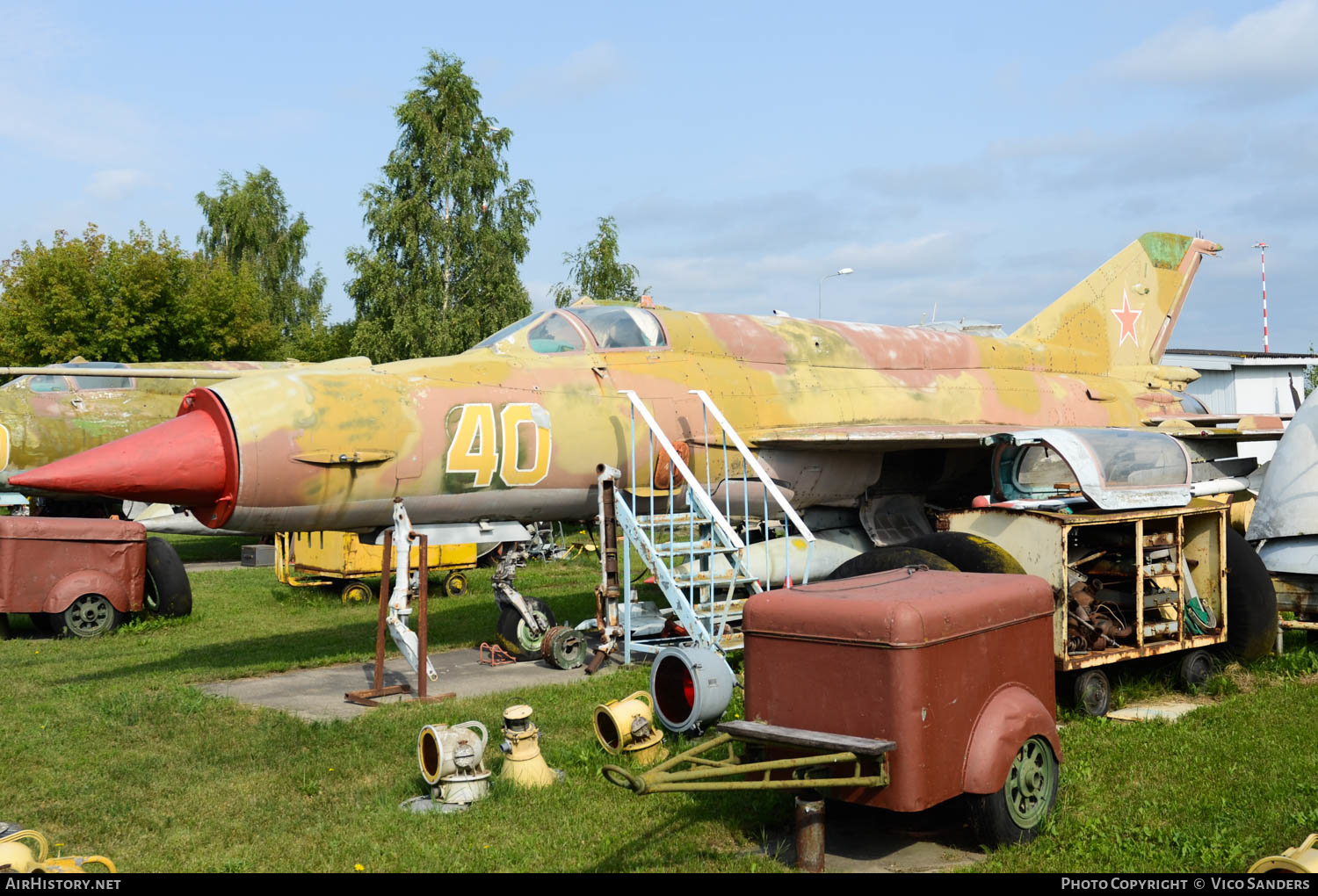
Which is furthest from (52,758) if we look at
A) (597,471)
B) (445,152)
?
(445,152)

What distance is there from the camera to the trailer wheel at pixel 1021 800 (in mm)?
4930

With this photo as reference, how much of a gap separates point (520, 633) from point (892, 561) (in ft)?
14.9

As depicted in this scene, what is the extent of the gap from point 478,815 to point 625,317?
5875 mm

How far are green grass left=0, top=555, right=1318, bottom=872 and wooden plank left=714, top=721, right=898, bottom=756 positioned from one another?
595 mm

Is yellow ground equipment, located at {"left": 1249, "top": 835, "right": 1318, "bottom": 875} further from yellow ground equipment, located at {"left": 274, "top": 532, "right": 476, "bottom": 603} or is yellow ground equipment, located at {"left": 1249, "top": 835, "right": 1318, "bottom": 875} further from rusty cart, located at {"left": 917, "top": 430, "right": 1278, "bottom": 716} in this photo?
yellow ground equipment, located at {"left": 274, "top": 532, "right": 476, "bottom": 603}

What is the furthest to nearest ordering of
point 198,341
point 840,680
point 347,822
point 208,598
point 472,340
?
1. point 198,341
2. point 472,340
3. point 208,598
4. point 347,822
5. point 840,680

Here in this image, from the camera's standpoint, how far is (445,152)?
105 feet

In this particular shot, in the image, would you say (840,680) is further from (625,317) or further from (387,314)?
(387,314)

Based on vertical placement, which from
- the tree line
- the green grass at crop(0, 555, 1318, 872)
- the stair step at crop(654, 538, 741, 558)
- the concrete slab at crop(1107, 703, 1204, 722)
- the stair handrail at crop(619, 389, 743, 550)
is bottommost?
the concrete slab at crop(1107, 703, 1204, 722)

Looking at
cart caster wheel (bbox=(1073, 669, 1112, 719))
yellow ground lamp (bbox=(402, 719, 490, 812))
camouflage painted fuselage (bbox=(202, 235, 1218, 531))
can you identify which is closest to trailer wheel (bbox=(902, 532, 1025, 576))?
cart caster wheel (bbox=(1073, 669, 1112, 719))

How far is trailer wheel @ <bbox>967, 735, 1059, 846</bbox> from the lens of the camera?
4930mm

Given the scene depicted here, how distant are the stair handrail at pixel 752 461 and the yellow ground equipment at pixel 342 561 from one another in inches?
258

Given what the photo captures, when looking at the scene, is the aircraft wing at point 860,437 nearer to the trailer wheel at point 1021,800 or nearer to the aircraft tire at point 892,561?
the aircraft tire at point 892,561

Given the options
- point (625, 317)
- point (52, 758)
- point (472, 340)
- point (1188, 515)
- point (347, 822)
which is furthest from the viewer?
point (472, 340)
